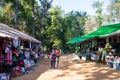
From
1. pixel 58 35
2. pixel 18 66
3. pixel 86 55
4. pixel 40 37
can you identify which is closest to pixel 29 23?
pixel 40 37

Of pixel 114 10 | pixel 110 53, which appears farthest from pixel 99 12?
pixel 110 53

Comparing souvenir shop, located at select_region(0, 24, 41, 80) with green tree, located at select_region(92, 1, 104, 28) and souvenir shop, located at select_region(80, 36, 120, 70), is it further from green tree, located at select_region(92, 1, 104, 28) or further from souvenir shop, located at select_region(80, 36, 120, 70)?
green tree, located at select_region(92, 1, 104, 28)

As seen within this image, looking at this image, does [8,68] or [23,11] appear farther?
[23,11]

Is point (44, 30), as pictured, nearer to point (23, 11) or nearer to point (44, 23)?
point (44, 23)

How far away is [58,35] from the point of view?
4550 cm

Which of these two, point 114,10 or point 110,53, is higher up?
Answer: point 114,10

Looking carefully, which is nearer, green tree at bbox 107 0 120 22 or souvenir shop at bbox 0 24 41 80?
souvenir shop at bbox 0 24 41 80

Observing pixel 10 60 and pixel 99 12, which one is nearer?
pixel 10 60

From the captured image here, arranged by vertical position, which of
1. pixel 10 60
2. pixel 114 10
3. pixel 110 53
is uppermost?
pixel 114 10

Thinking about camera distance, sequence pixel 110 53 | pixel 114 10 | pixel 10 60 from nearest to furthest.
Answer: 1. pixel 10 60
2. pixel 110 53
3. pixel 114 10

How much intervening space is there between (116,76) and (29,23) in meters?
31.0

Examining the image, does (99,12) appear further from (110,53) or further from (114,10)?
(110,53)

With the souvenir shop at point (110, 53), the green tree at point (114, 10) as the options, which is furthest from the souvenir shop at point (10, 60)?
the green tree at point (114, 10)

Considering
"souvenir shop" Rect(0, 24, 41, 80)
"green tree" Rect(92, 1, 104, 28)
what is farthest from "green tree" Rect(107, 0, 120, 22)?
"souvenir shop" Rect(0, 24, 41, 80)
